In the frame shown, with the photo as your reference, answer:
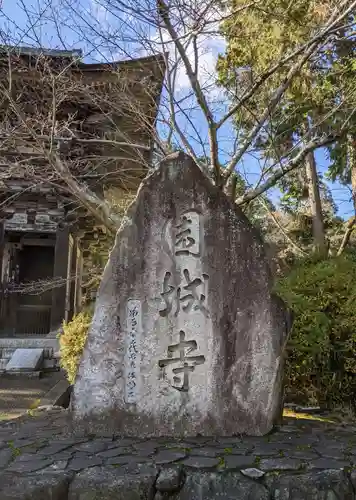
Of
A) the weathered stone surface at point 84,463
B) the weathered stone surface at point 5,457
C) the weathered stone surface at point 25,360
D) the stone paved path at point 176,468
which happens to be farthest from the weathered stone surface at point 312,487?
the weathered stone surface at point 25,360

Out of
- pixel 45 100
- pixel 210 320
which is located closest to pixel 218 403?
pixel 210 320

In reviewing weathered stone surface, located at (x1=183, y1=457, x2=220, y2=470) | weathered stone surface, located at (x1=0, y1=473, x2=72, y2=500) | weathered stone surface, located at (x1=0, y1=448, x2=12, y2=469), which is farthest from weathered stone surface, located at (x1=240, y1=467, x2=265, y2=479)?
weathered stone surface, located at (x1=0, y1=448, x2=12, y2=469)

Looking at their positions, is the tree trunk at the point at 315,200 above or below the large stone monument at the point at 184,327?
above

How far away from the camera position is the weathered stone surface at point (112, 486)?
253 centimetres

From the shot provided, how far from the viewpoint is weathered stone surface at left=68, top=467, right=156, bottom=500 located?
253 centimetres

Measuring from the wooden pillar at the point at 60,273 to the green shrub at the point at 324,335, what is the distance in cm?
688

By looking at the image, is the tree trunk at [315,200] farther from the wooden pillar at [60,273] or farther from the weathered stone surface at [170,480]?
the weathered stone surface at [170,480]

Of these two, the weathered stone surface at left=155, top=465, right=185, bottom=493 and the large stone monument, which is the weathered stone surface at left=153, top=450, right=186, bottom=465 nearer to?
the weathered stone surface at left=155, top=465, right=185, bottom=493

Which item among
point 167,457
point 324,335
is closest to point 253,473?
point 167,457

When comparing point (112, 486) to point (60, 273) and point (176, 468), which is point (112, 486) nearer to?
point (176, 468)

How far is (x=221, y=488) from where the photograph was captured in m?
2.60

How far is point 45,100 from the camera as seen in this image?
8008 millimetres

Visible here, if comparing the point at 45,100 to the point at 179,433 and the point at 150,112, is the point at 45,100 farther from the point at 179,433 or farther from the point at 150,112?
the point at 179,433

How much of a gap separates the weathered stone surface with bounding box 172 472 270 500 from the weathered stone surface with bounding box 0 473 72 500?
66 centimetres
